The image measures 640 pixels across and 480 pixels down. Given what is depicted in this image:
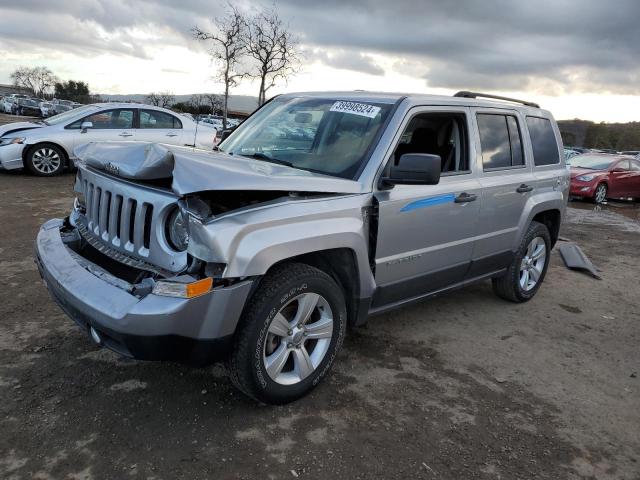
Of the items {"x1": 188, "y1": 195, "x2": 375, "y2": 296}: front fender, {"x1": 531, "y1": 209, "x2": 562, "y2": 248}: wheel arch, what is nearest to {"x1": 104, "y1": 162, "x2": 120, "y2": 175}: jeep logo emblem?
{"x1": 188, "y1": 195, "x2": 375, "y2": 296}: front fender

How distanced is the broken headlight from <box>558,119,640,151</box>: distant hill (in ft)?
190

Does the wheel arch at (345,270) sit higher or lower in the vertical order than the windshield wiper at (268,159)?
lower

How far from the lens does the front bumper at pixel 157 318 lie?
2.44 metres

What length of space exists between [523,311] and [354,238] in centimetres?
272

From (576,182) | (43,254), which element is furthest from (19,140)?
(576,182)

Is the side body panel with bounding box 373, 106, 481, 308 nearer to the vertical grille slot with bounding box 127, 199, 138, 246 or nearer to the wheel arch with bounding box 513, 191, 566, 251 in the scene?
the wheel arch with bounding box 513, 191, 566, 251

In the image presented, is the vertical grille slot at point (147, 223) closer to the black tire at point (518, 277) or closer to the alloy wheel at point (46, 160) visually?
the black tire at point (518, 277)

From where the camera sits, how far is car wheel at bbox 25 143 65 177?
1003 cm

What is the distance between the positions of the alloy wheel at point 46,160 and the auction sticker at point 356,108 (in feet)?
27.5

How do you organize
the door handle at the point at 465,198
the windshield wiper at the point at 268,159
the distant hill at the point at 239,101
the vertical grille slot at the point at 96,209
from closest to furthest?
1. the vertical grille slot at the point at 96,209
2. the windshield wiper at the point at 268,159
3. the door handle at the point at 465,198
4. the distant hill at the point at 239,101

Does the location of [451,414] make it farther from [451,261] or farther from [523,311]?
[523,311]

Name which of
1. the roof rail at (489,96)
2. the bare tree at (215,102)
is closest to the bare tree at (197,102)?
the bare tree at (215,102)

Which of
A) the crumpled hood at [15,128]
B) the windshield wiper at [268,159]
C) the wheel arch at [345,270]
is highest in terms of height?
the windshield wiper at [268,159]

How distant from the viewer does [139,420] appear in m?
2.85
